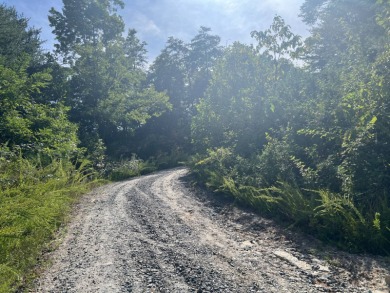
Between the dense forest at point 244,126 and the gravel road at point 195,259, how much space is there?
61 centimetres

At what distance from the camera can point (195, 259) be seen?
4656 mm

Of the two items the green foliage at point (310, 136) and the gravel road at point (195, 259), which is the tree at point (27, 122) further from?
the green foliage at point (310, 136)

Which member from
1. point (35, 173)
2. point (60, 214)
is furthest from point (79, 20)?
point (60, 214)

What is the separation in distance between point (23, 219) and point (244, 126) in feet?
34.2

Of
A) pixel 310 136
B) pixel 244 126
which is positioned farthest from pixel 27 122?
pixel 310 136

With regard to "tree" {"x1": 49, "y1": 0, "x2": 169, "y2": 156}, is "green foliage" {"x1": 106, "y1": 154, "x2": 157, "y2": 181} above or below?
below

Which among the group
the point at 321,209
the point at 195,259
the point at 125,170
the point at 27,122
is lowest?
the point at 195,259

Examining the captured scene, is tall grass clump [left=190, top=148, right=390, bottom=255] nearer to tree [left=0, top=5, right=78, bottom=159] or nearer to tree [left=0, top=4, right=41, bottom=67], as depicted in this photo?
tree [left=0, top=5, right=78, bottom=159]

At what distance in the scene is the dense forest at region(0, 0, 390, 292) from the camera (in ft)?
19.2

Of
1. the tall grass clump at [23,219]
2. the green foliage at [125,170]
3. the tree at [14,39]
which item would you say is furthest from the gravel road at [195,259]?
the tree at [14,39]

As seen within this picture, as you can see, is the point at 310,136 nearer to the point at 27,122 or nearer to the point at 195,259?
the point at 195,259

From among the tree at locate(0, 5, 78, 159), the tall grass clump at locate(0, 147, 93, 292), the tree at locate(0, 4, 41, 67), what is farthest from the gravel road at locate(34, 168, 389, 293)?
the tree at locate(0, 4, 41, 67)

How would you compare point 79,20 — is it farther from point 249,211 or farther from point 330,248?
point 330,248

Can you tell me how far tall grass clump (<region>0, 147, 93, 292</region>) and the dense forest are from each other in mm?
31
